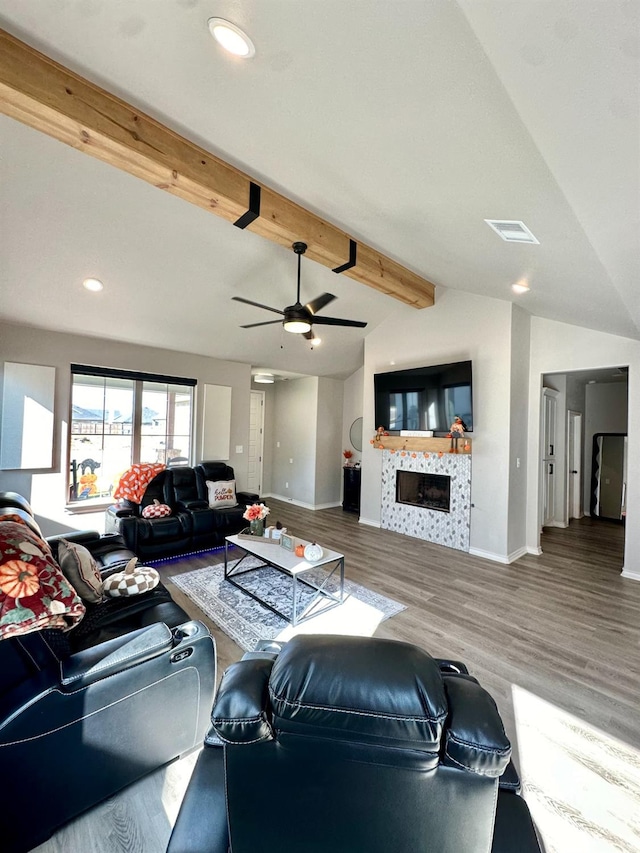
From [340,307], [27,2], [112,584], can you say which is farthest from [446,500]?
[27,2]

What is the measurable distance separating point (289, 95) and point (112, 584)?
286 cm

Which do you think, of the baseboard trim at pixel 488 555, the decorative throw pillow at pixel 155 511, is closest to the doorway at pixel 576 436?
the baseboard trim at pixel 488 555

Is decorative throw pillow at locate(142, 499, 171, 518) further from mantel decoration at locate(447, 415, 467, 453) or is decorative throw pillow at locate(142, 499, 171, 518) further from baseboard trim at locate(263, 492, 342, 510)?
mantel decoration at locate(447, 415, 467, 453)

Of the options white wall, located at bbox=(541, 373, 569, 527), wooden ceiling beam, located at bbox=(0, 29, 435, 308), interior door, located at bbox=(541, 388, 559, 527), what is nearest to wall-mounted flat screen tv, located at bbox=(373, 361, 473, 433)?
interior door, located at bbox=(541, 388, 559, 527)

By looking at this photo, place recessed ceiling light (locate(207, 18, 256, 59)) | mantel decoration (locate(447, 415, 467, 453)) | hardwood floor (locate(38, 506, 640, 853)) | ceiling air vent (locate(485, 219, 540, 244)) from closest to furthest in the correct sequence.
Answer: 1. recessed ceiling light (locate(207, 18, 256, 59))
2. hardwood floor (locate(38, 506, 640, 853))
3. ceiling air vent (locate(485, 219, 540, 244))
4. mantel decoration (locate(447, 415, 467, 453))

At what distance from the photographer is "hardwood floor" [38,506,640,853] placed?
1.51m

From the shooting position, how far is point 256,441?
8094mm

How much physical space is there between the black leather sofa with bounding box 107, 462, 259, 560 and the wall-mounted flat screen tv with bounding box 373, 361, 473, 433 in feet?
8.07

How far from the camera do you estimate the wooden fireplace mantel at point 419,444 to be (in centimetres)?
485

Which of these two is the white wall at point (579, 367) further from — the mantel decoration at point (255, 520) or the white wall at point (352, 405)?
the mantel decoration at point (255, 520)

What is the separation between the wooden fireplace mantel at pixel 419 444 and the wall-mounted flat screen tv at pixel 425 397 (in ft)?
0.51

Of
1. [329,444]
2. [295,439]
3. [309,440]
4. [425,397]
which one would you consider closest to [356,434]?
[329,444]

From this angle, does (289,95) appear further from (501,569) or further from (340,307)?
(501,569)

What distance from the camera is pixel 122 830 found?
143 cm
